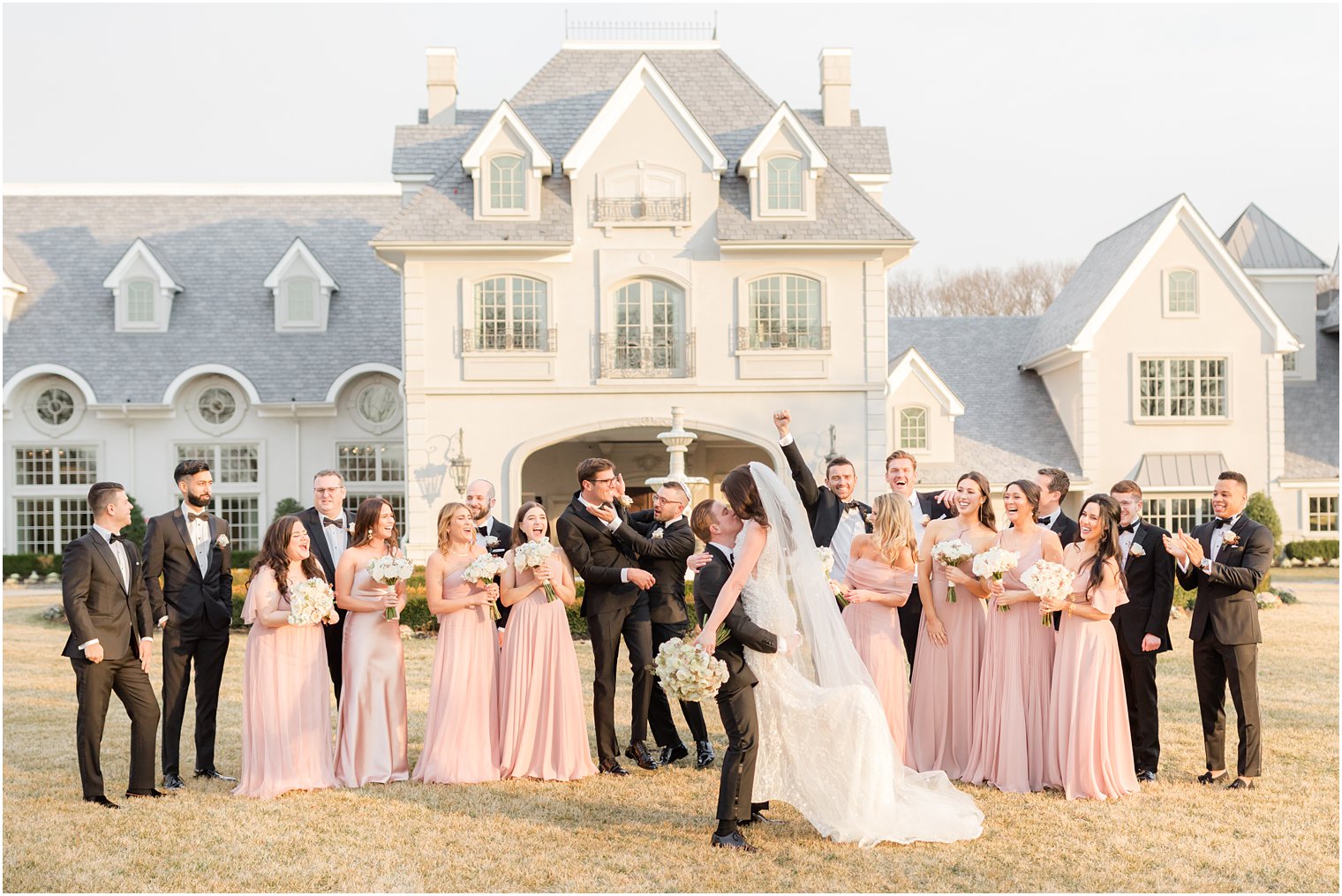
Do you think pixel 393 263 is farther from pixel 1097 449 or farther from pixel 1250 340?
pixel 1250 340

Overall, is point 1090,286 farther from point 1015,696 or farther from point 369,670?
point 369,670

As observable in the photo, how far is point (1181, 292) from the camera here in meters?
25.9

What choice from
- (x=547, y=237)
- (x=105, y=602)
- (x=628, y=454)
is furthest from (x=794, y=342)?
(x=105, y=602)

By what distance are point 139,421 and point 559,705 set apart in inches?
852

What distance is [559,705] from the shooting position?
7.95 meters

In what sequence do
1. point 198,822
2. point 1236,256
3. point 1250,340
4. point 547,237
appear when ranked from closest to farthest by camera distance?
point 198,822 → point 547,237 → point 1250,340 → point 1236,256

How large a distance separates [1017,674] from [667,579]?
2.53m

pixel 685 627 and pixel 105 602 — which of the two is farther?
Result: pixel 685 627

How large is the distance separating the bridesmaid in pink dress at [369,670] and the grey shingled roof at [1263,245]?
28661 mm

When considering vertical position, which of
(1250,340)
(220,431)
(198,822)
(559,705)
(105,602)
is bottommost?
(198,822)

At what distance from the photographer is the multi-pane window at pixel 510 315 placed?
2067cm

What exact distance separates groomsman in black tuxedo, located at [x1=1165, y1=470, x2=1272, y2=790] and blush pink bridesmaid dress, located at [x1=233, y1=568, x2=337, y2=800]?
5.94 metres

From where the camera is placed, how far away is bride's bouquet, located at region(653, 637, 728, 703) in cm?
609

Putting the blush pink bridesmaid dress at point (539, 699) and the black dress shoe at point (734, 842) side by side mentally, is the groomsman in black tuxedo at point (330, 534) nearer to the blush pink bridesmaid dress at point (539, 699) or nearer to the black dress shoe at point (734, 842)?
the blush pink bridesmaid dress at point (539, 699)
